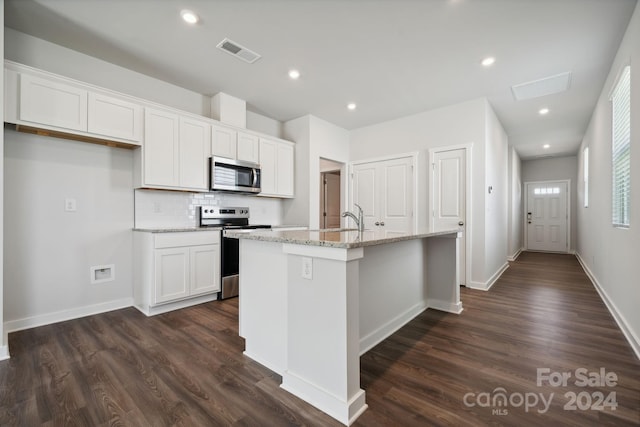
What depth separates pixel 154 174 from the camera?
3.07 m

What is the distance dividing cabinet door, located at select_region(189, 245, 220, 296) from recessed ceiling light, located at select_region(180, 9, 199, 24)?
2.20m

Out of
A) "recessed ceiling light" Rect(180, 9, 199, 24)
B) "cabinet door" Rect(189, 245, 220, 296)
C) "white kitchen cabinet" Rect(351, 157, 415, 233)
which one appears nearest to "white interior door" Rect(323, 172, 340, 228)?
"white kitchen cabinet" Rect(351, 157, 415, 233)

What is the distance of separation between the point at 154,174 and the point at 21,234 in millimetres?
1205

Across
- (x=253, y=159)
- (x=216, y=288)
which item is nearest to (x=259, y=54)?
(x=253, y=159)

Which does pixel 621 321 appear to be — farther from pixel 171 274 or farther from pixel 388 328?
pixel 171 274

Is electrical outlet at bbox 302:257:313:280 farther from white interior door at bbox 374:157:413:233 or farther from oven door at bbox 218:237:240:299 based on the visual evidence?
white interior door at bbox 374:157:413:233

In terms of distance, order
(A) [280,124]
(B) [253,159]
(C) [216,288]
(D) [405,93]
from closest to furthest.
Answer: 1. (C) [216,288]
2. (D) [405,93]
3. (B) [253,159]
4. (A) [280,124]

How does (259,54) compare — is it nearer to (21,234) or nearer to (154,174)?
(154,174)

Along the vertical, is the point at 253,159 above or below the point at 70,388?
above

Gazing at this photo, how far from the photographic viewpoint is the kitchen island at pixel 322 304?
1.45 meters

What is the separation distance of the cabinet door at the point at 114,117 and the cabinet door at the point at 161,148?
3.7 inches

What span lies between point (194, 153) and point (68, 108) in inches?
45.9

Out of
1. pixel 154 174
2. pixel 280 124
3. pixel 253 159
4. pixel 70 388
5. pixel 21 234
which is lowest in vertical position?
pixel 70 388

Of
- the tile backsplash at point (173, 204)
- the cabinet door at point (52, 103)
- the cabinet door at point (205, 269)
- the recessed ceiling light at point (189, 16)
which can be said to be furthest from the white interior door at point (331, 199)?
the cabinet door at point (52, 103)
